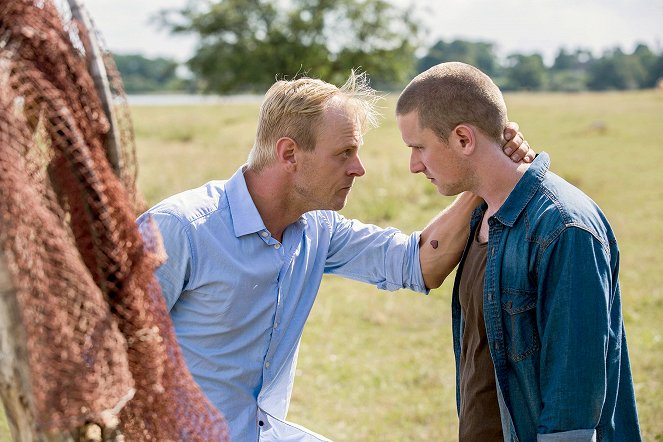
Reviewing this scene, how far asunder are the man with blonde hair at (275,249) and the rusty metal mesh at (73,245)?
99 cm

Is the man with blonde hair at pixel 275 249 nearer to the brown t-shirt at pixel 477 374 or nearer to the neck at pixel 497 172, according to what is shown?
the neck at pixel 497 172

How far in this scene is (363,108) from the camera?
3.64m

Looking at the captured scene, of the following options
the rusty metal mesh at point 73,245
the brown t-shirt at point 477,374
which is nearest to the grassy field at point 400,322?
the brown t-shirt at point 477,374

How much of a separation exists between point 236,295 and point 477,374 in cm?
101

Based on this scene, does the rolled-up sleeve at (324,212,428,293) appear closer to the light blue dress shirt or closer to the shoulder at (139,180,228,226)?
the light blue dress shirt

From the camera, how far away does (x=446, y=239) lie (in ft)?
11.8

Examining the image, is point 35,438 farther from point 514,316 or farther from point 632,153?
point 632,153

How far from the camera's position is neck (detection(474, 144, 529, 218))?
125 inches

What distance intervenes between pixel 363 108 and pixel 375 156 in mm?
17661

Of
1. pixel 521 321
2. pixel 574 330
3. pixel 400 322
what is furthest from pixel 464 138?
pixel 400 322

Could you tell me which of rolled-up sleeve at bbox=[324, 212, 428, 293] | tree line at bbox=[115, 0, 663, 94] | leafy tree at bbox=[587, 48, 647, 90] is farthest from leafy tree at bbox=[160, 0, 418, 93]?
leafy tree at bbox=[587, 48, 647, 90]

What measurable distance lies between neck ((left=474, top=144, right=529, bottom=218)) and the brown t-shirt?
24 cm

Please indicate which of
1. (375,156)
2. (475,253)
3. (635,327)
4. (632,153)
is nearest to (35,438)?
(475,253)

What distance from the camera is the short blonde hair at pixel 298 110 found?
3.53m
